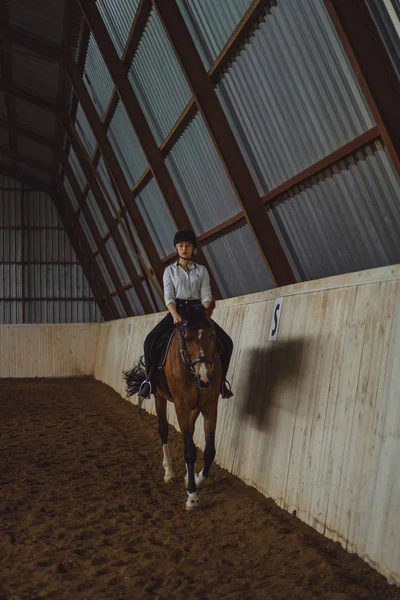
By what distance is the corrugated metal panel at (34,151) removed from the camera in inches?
1010

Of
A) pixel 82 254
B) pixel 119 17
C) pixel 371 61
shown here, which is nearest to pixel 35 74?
pixel 119 17

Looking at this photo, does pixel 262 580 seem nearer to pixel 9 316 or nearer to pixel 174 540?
pixel 174 540

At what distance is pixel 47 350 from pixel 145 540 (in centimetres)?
2090

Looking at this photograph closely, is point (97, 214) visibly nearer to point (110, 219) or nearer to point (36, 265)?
point (110, 219)

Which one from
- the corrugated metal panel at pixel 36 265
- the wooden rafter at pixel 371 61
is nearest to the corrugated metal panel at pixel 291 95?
the wooden rafter at pixel 371 61

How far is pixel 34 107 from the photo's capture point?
71.7 feet

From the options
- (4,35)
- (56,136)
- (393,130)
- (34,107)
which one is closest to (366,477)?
(393,130)

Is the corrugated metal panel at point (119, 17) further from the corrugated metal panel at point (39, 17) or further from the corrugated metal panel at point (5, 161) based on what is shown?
the corrugated metal panel at point (5, 161)

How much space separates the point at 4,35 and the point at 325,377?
43.8 feet

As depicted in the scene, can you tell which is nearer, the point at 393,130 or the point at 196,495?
the point at 393,130

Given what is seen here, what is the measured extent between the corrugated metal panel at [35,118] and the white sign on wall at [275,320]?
16.4m

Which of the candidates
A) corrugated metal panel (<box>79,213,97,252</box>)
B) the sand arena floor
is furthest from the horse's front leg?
corrugated metal panel (<box>79,213,97,252</box>)

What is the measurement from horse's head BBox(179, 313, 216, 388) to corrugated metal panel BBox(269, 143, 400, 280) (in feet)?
6.65

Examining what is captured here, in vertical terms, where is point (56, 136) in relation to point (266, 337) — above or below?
above
